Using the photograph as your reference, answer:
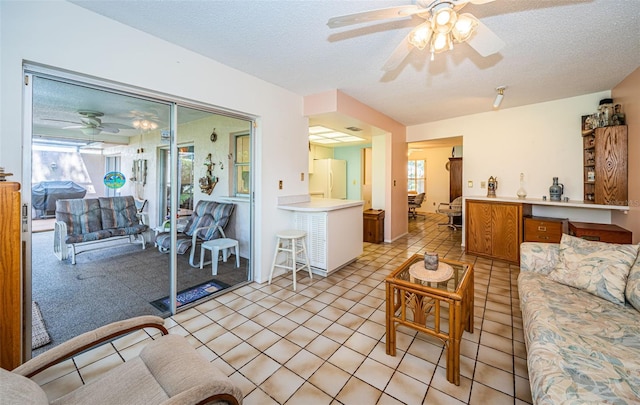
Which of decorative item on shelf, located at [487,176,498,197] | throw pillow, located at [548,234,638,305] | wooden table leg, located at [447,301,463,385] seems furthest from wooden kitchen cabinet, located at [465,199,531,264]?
wooden table leg, located at [447,301,463,385]

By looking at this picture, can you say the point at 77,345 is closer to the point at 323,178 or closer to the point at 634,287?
the point at 634,287

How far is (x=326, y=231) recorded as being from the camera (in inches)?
130

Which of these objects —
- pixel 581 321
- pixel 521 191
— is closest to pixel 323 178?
pixel 521 191

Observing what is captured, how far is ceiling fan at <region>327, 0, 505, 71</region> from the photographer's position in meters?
1.45

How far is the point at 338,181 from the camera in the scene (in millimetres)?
7750

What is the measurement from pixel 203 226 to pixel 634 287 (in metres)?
4.02

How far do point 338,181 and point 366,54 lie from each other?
210 inches

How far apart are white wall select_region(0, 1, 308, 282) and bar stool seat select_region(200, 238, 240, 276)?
0.47 m

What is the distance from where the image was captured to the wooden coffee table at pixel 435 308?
5.23 ft

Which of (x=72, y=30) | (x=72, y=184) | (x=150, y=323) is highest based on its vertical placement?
(x=72, y=30)

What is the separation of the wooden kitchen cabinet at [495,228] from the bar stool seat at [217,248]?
381 centimetres

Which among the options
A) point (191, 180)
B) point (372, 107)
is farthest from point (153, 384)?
point (372, 107)

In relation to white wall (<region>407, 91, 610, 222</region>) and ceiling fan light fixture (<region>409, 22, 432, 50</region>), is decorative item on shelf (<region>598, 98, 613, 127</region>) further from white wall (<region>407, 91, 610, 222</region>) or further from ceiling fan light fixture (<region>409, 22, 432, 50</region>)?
ceiling fan light fixture (<region>409, 22, 432, 50</region>)

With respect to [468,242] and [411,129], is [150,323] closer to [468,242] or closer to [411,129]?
[468,242]
